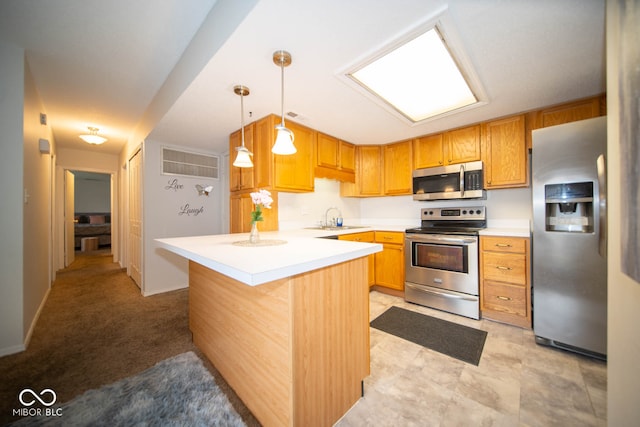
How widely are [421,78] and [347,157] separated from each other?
5.60ft

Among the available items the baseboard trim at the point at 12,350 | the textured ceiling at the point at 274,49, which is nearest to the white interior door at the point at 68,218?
the textured ceiling at the point at 274,49

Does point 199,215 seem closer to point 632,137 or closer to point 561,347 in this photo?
point 632,137

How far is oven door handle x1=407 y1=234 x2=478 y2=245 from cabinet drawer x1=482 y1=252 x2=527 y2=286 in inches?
7.7

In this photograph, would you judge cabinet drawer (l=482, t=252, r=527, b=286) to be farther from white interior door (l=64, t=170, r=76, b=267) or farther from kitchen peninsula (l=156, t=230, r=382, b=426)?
white interior door (l=64, t=170, r=76, b=267)

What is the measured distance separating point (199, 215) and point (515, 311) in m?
4.40

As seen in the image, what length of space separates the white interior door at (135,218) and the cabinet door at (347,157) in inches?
121

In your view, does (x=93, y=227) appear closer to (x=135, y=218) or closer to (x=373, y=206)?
(x=135, y=218)

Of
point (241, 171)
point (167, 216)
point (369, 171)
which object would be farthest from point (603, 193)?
point (167, 216)

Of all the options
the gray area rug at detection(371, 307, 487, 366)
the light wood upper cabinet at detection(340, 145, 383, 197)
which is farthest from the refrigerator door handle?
the light wood upper cabinet at detection(340, 145, 383, 197)

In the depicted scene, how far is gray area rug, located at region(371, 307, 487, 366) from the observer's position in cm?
188

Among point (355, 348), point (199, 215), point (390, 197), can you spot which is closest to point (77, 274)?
point (199, 215)

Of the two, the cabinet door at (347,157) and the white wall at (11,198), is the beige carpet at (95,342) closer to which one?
the white wall at (11,198)

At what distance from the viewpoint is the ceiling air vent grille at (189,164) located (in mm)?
3420

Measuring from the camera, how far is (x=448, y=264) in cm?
262
